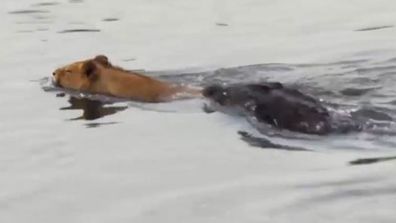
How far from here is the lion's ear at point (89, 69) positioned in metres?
8.24

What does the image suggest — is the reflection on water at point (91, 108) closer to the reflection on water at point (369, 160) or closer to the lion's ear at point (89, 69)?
the lion's ear at point (89, 69)

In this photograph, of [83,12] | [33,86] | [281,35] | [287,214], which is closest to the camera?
[287,214]

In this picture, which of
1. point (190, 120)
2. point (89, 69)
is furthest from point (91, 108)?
point (190, 120)

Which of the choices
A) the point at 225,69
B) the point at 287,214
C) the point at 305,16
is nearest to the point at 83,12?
the point at 305,16

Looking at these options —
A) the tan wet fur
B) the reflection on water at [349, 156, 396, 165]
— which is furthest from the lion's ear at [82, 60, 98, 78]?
the reflection on water at [349, 156, 396, 165]

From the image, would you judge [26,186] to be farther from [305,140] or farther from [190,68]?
[190,68]

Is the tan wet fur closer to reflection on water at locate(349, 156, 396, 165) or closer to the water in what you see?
the water

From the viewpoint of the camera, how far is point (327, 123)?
6.54m

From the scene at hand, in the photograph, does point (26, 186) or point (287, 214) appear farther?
point (26, 186)

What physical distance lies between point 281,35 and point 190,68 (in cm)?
144

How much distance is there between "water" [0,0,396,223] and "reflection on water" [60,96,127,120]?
0.07ft

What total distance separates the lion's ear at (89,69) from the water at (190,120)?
193 millimetres

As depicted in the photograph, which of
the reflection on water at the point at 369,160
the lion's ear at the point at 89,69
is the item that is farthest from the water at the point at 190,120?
the lion's ear at the point at 89,69

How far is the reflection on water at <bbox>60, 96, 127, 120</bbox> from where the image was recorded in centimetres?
756
